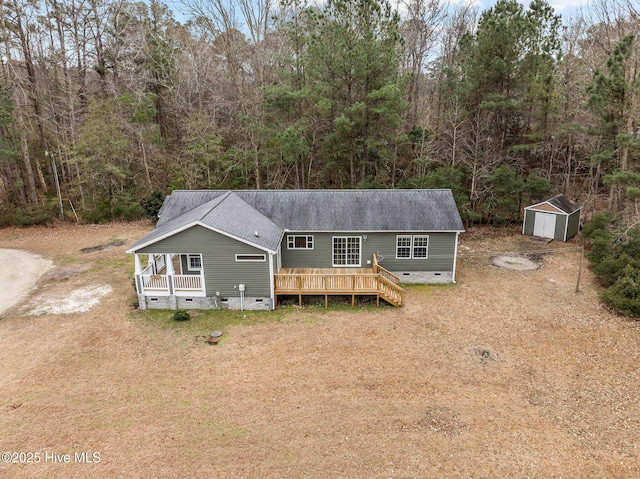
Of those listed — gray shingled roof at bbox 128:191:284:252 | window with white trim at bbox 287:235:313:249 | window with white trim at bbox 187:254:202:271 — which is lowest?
window with white trim at bbox 187:254:202:271

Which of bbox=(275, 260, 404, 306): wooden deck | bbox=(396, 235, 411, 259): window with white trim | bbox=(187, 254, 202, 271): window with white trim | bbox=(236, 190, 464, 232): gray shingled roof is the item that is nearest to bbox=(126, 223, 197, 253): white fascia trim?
bbox=(187, 254, 202, 271): window with white trim

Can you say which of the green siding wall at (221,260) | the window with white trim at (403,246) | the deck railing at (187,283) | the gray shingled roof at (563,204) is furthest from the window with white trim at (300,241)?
the gray shingled roof at (563,204)

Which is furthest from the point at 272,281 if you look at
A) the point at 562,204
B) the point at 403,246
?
the point at 562,204

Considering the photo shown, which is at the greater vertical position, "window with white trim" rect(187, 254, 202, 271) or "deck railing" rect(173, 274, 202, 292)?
"window with white trim" rect(187, 254, 202, 271)

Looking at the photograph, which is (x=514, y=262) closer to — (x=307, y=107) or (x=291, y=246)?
(x=291, y=246)

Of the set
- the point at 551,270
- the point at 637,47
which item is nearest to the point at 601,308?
the point at 551,270

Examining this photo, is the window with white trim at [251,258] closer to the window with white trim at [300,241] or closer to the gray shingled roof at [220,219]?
the gray shingled roof at [220,219]

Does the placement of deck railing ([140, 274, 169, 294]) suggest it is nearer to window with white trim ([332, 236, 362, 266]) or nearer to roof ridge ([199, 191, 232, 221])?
roof ridge ([199, 191, 232, 221])
